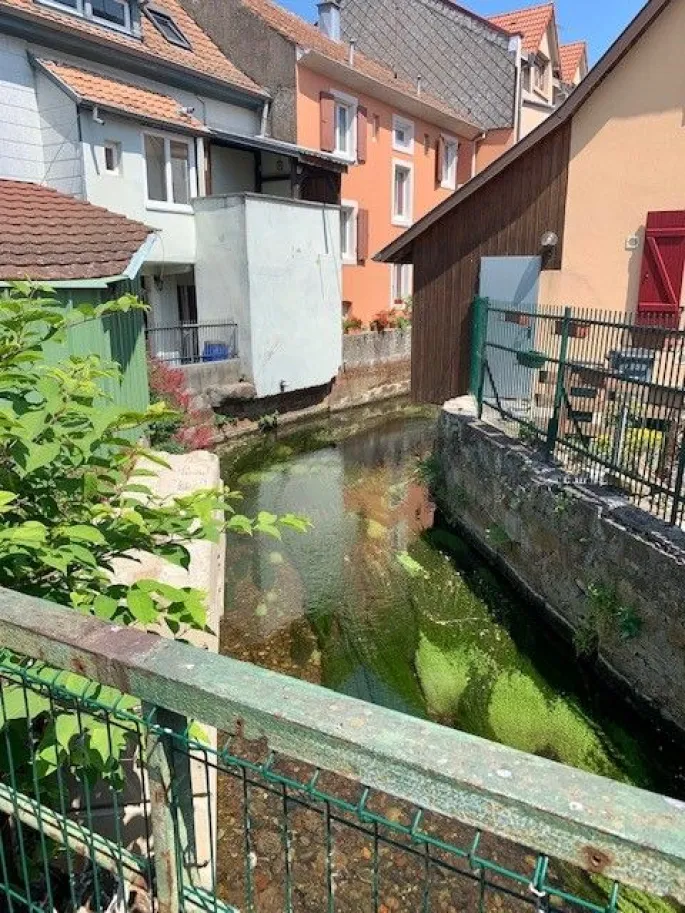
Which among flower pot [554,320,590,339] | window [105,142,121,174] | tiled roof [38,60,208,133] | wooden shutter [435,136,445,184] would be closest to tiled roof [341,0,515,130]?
wooden shutter [435,136,445,184]

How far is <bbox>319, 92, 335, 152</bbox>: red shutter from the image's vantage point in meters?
20.3

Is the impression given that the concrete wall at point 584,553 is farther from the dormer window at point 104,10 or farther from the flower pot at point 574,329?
the dormer window at point 104,10

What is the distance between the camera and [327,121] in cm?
2058

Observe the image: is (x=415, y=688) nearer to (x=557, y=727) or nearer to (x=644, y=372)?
(x=557, y=727)

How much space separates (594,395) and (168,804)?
7.08 m

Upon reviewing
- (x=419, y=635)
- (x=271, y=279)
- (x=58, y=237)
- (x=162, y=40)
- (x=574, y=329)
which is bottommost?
(x=419, y=635)

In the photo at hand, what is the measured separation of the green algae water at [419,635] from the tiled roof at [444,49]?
825 inches

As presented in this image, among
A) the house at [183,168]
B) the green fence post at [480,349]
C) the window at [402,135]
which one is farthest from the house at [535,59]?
the green fence post at [480,349]

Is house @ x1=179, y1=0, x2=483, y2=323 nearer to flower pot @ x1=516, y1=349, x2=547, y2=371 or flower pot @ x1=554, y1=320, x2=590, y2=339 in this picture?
flower pot @ x1=516, y1=349, x2=547, y2=371

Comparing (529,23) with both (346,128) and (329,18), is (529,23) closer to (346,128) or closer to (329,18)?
(329,18)

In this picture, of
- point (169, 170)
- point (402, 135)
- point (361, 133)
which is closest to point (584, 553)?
point (169, 170)

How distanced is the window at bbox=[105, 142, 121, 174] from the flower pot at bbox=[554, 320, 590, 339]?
10.2 meters

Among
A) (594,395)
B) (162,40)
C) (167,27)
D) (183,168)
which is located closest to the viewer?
(594,395)

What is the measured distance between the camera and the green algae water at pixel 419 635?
5973mm
